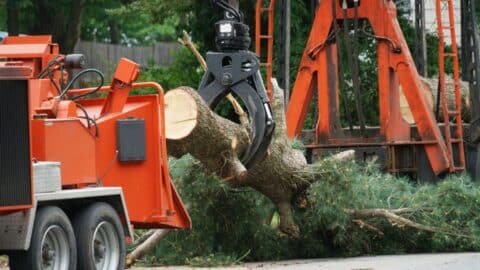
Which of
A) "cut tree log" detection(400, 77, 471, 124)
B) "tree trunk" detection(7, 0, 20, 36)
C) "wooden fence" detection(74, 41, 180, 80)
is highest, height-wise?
"tree trunk" detection(7, 0, 20, 36)

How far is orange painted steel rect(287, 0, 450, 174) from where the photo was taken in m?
17.2

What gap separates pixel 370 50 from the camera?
22.6 metres

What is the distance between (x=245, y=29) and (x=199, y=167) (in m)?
2.20

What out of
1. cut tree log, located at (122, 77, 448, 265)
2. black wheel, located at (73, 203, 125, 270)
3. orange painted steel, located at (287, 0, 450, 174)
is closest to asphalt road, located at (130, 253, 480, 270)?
cut tree log, located at (122, 77, 448, 265)

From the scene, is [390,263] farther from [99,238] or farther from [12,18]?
[12,18]

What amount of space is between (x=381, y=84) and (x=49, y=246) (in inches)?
337

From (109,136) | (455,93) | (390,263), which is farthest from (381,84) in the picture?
(109,136)

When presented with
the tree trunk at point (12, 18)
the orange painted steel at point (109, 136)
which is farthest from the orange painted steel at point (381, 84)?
the tree trunk at point (12, 18)

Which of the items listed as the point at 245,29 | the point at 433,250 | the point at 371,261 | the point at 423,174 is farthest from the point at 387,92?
the point at 245,29

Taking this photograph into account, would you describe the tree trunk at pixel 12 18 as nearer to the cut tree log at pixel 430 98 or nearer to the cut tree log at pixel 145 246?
the cut tree log at pixel 430 98

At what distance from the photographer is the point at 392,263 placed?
43.0 feet

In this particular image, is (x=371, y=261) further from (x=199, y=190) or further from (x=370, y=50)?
(x=370, y=50)

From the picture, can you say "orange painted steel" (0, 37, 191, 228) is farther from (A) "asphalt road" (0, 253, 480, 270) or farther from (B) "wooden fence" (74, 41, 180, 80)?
(B) "wooden fence" (74, 41, 180, 80)

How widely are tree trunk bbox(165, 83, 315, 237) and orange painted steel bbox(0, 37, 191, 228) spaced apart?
512mm
